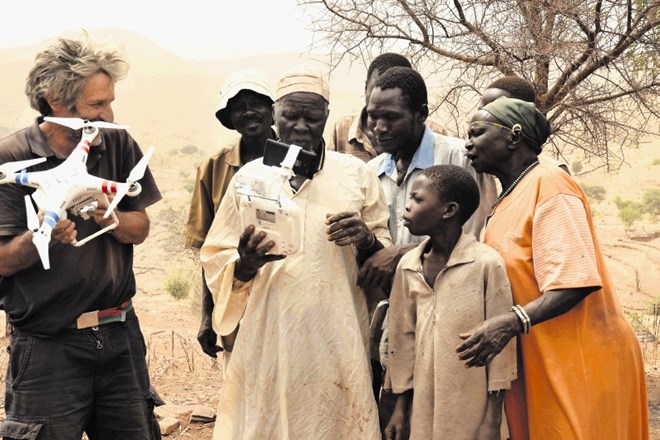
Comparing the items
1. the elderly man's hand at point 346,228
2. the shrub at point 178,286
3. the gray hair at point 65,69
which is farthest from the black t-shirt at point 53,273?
the shrub at point 178,286

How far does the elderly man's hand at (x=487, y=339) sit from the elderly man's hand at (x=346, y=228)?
51 cm

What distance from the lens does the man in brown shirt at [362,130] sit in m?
4.34

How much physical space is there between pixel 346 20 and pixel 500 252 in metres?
4.51

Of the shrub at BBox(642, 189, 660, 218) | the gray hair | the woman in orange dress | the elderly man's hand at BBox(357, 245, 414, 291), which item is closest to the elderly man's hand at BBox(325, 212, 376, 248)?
the elderly man's hand at BBox(357, 245, 414, 291)

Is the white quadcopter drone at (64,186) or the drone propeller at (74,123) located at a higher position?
the drone propeller at (74,123)

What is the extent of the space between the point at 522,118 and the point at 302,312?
3.49ft

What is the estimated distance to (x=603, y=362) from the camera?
2.90 m

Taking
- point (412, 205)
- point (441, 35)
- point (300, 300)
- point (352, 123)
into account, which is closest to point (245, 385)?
point (300, 300)

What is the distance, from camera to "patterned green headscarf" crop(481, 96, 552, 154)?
3008mm

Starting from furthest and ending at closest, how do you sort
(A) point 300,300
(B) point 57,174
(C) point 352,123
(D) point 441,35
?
1. (D) point 441,35
2. (C) point 352,123
3. (A) point 300,300
4. (B) point 57,174

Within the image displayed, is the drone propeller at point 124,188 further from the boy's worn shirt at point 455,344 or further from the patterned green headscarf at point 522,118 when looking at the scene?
the patterned green headscarf at point 522,118

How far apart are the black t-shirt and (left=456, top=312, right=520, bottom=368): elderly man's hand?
1.45 meters

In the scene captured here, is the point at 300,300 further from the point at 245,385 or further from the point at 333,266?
the point at 245,385

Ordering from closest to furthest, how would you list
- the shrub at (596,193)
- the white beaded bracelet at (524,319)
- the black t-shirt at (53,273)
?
the white beaded bracelet at (524,319), the black t-shirt at (53,273), the shrub at (596,193)
